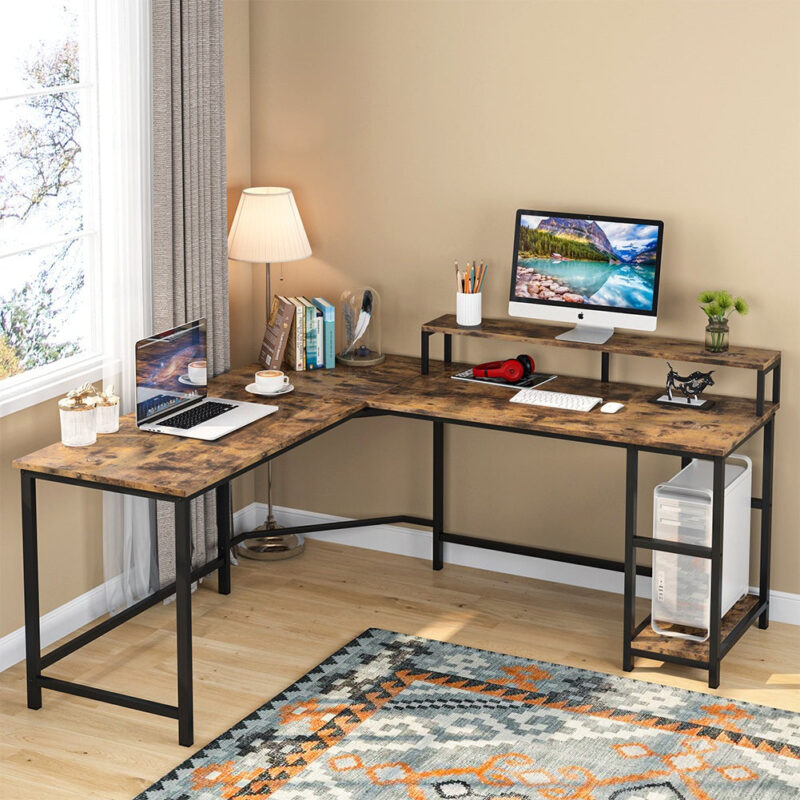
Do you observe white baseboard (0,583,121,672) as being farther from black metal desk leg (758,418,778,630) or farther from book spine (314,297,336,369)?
black metal desk leg (758,418,778,630)

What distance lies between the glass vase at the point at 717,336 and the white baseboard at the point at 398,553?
34.0 inches

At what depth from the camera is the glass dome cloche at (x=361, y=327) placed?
179 inches

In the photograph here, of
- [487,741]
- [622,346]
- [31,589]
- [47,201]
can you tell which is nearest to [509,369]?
[622,346]

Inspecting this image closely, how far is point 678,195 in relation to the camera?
13.5 ft

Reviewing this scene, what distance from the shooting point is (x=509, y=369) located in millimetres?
4270

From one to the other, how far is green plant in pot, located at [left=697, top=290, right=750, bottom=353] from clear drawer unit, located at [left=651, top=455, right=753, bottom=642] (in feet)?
1.21

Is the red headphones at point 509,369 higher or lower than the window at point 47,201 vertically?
lower

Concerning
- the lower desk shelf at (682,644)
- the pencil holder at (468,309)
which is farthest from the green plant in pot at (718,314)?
the lower desk shelf at (682,644)

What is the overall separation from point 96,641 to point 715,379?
2.13 m

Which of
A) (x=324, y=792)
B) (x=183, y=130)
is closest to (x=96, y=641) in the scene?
(x=324, y=792)

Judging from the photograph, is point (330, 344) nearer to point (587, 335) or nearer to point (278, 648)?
point (587, 335)

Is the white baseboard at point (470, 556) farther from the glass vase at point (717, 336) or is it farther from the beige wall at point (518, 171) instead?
the glass vase at point (717, 336)

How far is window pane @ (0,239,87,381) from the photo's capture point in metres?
3.81

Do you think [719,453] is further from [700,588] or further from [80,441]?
[80,441]
